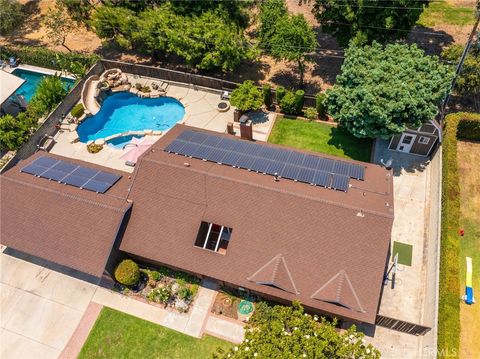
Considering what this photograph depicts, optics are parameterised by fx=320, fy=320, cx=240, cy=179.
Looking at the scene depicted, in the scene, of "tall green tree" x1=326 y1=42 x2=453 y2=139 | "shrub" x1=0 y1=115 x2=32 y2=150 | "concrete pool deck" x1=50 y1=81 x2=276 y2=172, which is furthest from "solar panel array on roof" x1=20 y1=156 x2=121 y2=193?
"tall green tree" x1=326 y1=42 x2=453 y2=139

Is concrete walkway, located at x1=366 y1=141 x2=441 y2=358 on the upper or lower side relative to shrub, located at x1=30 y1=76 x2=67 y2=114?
lower

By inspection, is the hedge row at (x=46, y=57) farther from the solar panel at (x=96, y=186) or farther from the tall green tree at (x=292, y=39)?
the tall green tree at (x=292, y=39)

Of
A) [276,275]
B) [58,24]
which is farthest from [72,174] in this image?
[58,24]

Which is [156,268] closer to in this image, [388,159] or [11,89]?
[388,159]

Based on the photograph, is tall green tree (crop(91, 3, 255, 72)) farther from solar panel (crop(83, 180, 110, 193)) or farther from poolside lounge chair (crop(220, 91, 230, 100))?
solar panel (crop(83, 180, 110, 193))

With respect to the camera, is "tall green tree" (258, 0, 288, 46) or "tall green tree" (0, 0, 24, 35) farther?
"tall green tree" (0, 0, 24, 35)

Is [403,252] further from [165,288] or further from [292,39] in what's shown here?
[292,39]
